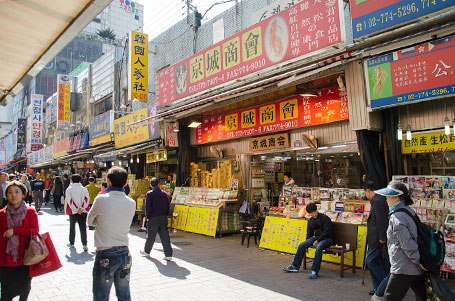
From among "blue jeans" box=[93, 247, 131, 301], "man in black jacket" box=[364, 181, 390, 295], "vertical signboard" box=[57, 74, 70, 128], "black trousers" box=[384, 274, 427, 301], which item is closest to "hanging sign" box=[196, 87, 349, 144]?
"man in black jacket" box=[364, 181, 390, 295]

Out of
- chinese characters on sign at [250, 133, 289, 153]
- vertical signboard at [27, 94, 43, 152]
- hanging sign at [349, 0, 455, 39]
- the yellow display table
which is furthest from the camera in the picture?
vertical signboard at [27, 94, 43, 152]

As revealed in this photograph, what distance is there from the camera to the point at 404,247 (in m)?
3.77

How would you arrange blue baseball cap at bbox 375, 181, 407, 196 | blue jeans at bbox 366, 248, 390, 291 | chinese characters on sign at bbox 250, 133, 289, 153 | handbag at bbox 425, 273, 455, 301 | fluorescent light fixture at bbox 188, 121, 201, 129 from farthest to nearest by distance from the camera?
fluorescent light fixture at bbox 188, 121, 201, 129 < chinese characters on sign at bbox 250, 133, 289, 153 < blue jeans at bbox 366, 248, 390, 291 < blue baseball cap at bbox 375, 181, 407, 196 < handbag at bbox 425, 273, 455, 301

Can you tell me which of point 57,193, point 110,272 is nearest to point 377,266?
point 110,272

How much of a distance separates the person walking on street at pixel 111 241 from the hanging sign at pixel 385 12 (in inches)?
219

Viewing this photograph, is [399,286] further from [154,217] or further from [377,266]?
[154,217]

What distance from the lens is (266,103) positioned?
35.3 feet

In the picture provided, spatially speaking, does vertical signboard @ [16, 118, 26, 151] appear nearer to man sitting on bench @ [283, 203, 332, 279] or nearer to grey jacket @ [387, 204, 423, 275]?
man sitting on bench @ [283, 203, 332, 279]

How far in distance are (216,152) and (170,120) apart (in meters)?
2.16

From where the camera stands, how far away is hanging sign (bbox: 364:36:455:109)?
574cm

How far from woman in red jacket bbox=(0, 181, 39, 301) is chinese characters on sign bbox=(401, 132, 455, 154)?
7194mm

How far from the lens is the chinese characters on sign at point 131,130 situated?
14797mm

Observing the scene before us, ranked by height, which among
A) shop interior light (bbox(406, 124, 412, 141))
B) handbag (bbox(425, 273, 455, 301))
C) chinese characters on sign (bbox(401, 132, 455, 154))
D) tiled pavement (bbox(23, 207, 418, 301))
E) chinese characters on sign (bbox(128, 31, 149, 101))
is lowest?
tiled pavement (bbox(23, 207, 418, 301))

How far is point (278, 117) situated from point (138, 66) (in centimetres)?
783
